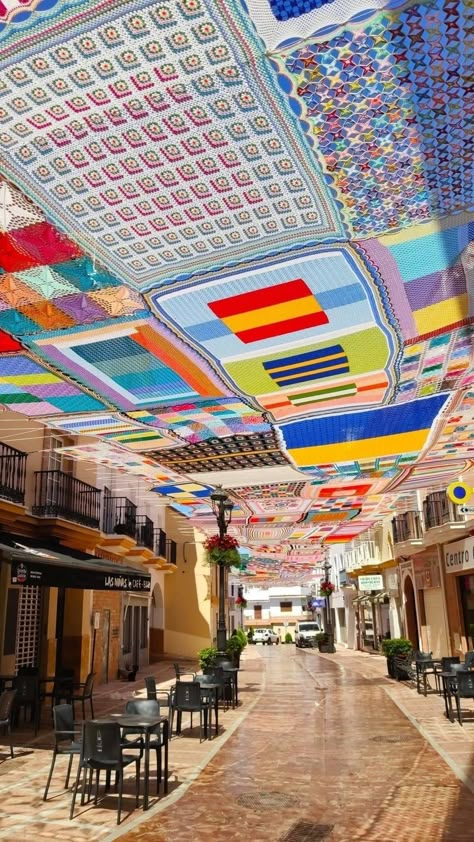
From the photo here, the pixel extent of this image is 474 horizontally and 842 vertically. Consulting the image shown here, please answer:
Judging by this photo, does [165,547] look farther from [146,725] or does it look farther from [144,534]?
[146,725]

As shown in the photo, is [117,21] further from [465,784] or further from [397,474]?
[397,474]

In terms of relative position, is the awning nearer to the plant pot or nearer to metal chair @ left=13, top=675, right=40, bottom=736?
metal chair @ left=13, top=675, right=40, bottom=736

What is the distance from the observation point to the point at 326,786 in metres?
7.66

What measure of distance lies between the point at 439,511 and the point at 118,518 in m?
10.4

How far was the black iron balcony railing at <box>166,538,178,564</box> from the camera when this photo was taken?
1131 inches

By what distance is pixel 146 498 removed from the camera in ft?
→ 49.3

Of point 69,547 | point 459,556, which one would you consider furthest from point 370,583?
point 69,547

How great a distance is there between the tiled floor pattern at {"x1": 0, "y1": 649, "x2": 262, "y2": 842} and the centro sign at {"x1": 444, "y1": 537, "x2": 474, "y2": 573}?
8.65 m

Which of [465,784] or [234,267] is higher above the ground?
[234,267]

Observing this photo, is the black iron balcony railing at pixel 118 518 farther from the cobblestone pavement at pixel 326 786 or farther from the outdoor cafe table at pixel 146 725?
the outdoor cafe table at pixel 146 725

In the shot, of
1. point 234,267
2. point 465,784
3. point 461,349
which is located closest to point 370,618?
point 465,784

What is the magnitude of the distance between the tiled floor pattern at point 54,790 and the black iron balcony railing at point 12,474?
14.5ft

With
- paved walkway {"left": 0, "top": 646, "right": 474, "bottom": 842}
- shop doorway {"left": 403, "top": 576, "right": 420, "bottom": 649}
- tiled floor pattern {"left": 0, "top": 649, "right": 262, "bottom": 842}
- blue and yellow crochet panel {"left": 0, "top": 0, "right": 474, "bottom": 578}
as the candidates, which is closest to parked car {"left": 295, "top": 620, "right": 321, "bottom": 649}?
shop doorway {"left": 403, "top": 576, "right": 420, "bottom": 649}

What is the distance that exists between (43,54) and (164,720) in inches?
276
